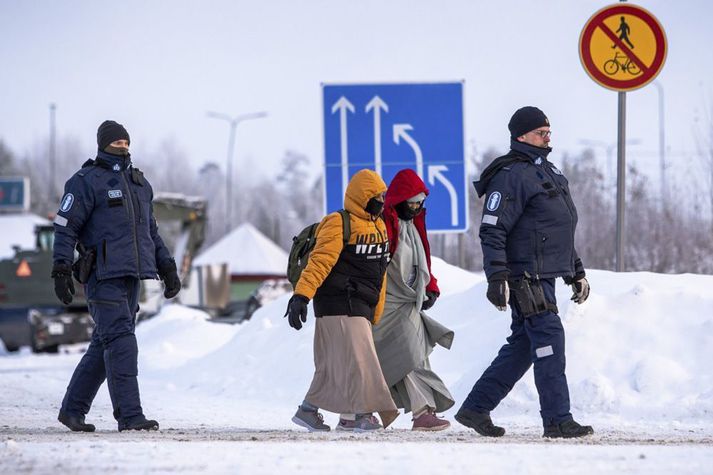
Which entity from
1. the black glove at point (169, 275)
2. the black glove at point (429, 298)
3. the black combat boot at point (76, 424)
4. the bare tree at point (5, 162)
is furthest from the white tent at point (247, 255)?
the bare tree at point (5, 162)

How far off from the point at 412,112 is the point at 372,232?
5.59 m

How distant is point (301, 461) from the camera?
590 centimetres

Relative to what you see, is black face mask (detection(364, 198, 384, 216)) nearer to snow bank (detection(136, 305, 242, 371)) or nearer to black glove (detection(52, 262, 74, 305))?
black glove (detection(52, 262, 74, 305))

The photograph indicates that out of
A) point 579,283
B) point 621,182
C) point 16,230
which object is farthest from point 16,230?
point 579,283

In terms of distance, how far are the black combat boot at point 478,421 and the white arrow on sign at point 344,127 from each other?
19.1ft

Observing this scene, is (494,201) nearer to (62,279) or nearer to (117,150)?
(117,150)

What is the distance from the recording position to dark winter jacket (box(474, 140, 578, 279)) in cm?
762

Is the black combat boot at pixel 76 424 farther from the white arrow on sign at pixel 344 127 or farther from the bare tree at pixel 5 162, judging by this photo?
the bare tree at pixel 5 162

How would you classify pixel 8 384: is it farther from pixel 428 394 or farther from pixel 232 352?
pixel 428 394

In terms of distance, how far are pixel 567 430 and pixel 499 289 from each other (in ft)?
2.89

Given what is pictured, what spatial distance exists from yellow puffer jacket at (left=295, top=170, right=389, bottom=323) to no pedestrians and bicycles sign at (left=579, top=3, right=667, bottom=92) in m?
3.65

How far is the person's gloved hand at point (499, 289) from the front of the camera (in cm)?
746

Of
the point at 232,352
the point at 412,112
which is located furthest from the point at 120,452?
the point at 232,352

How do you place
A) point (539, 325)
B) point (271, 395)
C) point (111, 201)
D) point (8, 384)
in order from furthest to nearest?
point (8, 384) < point (271, 395) < point (111, 201) < point (539, 325)
